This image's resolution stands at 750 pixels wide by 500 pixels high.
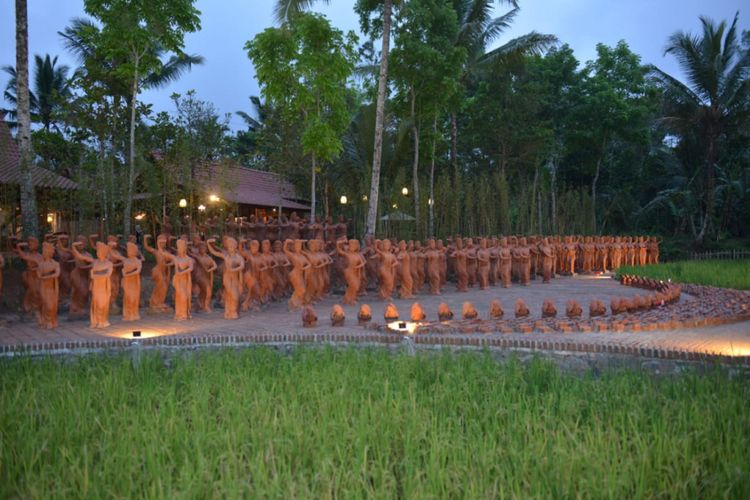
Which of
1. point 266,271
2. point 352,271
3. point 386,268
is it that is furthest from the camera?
point 386,268

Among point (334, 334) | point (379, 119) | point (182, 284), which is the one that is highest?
point (379, 119)

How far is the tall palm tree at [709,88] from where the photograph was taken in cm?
2497

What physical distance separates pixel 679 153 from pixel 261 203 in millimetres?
21782

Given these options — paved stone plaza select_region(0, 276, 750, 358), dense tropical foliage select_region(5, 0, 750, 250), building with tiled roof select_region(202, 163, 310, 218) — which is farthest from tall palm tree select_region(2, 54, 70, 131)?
paved stone plaza select_region(0, 276, 750, 358)

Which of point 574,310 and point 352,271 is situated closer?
point 574,310

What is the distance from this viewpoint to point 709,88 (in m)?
25.2

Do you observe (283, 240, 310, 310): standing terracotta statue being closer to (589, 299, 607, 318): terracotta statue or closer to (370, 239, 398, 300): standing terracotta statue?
(370, 239, 398, 300): standing terracotta statue

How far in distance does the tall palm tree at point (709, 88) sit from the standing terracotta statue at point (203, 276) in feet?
72.8

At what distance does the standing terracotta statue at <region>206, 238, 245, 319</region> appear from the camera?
32.6 feet

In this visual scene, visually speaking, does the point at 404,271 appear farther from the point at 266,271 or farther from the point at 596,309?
the point at 596,309

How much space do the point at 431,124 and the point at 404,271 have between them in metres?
14.6

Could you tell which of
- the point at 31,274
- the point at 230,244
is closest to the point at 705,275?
the point at 230,244

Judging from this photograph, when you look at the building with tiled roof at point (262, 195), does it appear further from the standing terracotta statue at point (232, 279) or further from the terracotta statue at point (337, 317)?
the terracotta statue at point (337, 317)

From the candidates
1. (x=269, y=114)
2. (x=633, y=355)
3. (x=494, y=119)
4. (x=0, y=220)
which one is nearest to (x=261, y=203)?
(x=269, y=114)
